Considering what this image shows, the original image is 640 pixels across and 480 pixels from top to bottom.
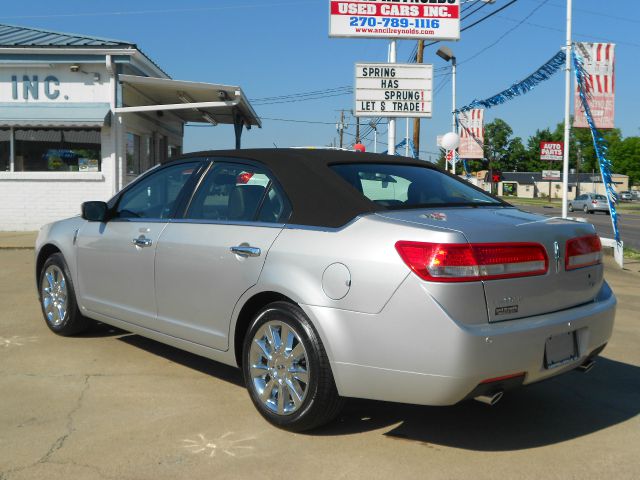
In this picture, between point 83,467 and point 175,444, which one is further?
point 175,444

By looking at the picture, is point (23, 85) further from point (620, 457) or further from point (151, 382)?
point (620, 457)

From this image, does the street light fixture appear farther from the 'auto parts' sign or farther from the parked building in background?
the parked building in background

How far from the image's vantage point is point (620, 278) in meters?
10.5

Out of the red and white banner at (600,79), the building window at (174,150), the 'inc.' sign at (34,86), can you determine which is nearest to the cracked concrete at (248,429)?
the red and white banner at (600,79)

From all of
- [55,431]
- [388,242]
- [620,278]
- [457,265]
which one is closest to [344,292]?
[388,242]

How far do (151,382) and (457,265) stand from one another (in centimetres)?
248

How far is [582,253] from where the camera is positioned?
3752 millimetres

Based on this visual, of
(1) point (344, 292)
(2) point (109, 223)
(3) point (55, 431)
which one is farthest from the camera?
(2) point (109, 223)

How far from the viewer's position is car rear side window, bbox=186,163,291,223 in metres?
4.05

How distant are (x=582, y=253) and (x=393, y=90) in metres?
9.13

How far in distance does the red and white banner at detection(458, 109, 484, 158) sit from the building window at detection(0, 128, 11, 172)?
14.4 metres

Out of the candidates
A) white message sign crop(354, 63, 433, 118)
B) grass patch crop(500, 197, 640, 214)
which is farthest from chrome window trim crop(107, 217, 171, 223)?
grass patch crop(500, 197, 640, 214)

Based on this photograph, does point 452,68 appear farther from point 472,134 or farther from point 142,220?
point 142,220

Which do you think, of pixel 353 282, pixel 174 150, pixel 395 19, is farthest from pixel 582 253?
pixel 174 150
